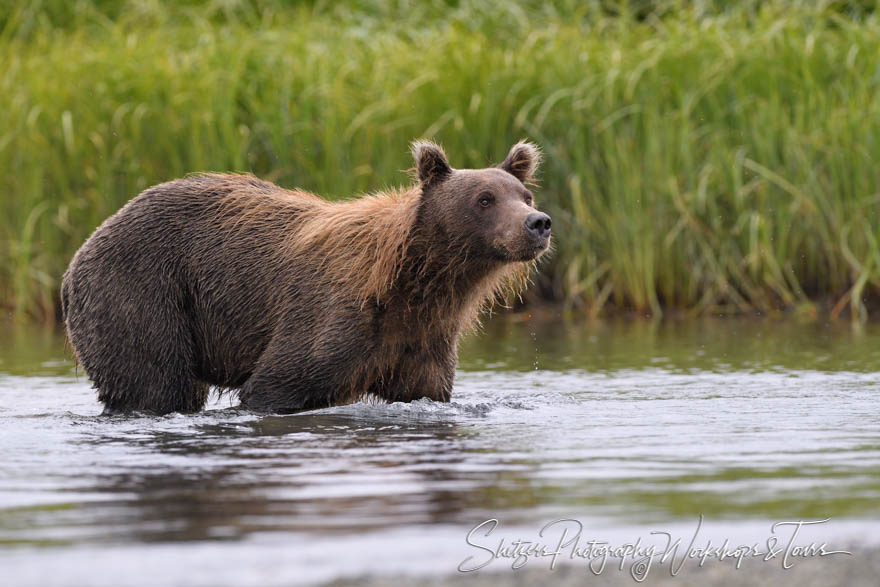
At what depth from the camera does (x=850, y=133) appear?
39.0ft

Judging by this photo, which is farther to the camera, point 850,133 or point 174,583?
point 850,133

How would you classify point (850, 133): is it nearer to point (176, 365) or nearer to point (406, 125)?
point (406, 125)

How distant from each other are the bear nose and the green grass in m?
4.96

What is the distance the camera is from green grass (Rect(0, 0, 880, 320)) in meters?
12.1

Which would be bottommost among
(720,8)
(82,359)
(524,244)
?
(82,359)

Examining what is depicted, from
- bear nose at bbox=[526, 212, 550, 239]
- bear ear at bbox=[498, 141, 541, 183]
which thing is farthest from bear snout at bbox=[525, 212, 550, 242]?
bear ear at bbox=[498, 141, 541, 183]

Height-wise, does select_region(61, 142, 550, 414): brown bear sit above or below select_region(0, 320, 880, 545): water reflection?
above

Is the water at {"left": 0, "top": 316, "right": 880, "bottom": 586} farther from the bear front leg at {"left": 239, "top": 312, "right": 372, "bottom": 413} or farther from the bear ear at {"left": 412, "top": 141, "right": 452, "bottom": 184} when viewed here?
the bear ear at {"left": 412, "top": 141, "right": 452, "bottom": 184}

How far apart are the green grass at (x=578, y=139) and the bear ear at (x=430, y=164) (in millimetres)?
4505

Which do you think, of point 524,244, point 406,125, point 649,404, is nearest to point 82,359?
point 524,244

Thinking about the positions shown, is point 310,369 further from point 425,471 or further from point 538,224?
point 425,471

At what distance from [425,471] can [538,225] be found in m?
1.96

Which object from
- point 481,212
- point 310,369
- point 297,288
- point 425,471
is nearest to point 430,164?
point 481,212

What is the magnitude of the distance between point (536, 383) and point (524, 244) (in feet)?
6.27
